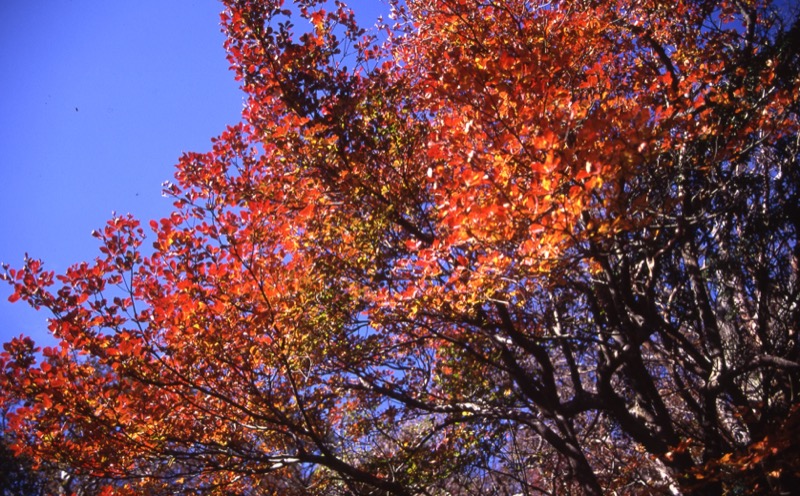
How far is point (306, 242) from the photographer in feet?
23.1

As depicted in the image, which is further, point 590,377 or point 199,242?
point 590,377

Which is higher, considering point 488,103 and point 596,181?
point 488,103

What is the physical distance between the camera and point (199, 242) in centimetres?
580

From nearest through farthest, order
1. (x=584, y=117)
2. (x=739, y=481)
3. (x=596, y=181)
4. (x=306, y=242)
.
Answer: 1. (x=596, y=181)
2. (x=584, y=117)
3. (x=739, y=481)
4. (x=306, y=242)

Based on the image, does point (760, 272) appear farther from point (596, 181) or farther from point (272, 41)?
point (272, 41)

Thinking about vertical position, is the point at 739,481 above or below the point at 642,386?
below

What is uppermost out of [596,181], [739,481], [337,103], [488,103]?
[337,103]

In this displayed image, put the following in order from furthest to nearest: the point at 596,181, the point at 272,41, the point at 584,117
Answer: the point at 272,41, the point at 584,117, the point at 596,181

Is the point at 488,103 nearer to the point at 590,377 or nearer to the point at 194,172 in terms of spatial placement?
the point at 194,172

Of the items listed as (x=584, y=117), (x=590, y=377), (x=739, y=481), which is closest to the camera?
(x=584, y=117)

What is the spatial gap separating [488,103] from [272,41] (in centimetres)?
327

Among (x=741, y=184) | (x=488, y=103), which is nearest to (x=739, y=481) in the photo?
(x=741, y=184)

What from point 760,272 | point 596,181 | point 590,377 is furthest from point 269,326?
point 590,377

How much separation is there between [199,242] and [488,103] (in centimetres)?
375
